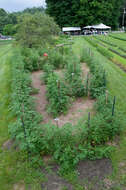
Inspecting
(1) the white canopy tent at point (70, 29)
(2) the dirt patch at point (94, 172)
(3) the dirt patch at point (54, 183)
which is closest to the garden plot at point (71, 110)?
(2) the dirt patch at point (94, 172)

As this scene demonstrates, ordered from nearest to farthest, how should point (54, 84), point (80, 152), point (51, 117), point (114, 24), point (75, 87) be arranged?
point (80, 152)
point (51, 117)
point (54, 84)
point (75, 87)
point (114, 24)

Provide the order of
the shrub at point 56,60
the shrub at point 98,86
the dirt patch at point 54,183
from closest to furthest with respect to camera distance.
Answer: the dirt patch at point 54,183 < the shrub at point 98,86 < the shrub at point 56,60

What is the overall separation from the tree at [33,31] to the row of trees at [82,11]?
25071mm

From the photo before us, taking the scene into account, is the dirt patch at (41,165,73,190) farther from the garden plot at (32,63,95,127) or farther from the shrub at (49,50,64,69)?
the shrub at (49,50,64,69)

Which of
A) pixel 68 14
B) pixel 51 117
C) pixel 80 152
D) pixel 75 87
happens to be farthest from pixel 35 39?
pixel 68 14

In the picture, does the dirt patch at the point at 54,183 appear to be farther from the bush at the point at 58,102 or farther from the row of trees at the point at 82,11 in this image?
the row of trees at the point at 82,11

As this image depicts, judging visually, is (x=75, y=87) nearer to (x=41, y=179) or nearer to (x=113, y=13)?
(x=41, y=179)

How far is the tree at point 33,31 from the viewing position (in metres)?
12.9

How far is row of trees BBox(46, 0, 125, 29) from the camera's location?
35.4 metres

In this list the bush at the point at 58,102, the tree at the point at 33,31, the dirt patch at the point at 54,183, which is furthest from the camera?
the tree at the point at 33,31

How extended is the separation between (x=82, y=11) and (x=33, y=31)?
26.5m

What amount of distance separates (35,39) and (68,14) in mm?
29145

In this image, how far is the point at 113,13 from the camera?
132 ft

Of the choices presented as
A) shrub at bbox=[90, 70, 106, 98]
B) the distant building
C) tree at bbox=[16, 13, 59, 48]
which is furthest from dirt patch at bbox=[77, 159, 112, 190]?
the distant building
